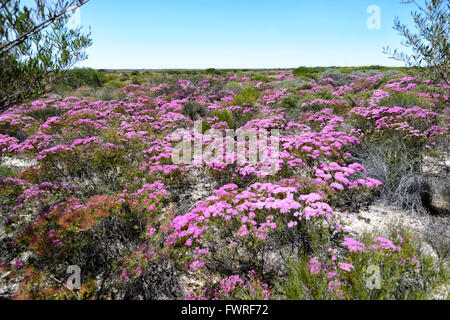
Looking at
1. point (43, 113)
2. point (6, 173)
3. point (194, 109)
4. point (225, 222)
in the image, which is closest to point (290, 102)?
point (194, 109)

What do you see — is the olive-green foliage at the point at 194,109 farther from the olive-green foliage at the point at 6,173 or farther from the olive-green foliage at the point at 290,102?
the olive-green foliage at the point at 6,173

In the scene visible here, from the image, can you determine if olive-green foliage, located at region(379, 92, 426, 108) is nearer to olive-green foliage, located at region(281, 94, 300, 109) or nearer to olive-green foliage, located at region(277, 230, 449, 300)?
olive-green foliage, located at region(281, 94, 300, 109)

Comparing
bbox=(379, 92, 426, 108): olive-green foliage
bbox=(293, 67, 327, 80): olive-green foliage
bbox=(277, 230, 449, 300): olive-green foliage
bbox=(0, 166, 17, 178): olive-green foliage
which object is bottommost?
bbox=(277, 230, 449, 300): olive-green foliage

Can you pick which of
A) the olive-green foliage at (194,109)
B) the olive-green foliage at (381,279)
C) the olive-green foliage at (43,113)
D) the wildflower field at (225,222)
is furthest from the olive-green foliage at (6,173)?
the olive-green foliage at (194,109)

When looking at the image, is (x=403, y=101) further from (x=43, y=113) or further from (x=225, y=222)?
(x=43, y=113)

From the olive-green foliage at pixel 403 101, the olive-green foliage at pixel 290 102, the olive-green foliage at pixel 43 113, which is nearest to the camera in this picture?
the olive-green foliage at pixel 403 101

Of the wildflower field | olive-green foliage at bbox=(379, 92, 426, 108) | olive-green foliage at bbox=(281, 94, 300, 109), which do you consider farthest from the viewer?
olive-green foliage at bbox=(281, 94, 300, 109)

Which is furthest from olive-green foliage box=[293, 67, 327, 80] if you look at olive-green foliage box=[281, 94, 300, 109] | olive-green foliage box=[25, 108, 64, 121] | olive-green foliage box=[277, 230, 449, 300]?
olive-green foliage box=[277, 230, 449, 300]

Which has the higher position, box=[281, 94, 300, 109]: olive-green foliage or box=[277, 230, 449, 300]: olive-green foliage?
box=[281, 94, 300, 109]: olive-green foliage

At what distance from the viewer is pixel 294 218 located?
3.17 m

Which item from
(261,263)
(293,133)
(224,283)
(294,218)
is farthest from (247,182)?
(293,133)

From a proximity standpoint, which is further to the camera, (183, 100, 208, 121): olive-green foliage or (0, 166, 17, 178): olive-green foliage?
(183, 100, 208, 121): olive-green foliage
